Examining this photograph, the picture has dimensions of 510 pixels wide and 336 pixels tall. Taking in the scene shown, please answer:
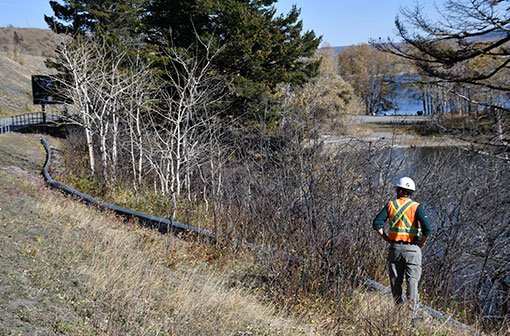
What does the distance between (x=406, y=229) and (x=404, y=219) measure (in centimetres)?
15

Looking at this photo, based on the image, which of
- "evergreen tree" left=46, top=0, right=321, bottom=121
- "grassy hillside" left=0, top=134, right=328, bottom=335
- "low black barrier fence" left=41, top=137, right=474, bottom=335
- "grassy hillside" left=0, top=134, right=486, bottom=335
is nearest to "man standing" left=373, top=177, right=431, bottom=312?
A: "low black barrier fence" left=41, top=137, right=474, bottom=335

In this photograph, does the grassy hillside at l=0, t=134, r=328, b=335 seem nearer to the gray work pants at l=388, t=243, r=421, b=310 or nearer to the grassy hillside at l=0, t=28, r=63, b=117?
the gray work pants at l=388, t=243, r=421, b=310

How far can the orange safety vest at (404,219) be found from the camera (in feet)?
20.7

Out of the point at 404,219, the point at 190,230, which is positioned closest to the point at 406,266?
the point at 404,219

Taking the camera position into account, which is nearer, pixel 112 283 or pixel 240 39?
pixel 112 283

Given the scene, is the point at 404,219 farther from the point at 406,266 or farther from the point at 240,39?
the point at 240,39

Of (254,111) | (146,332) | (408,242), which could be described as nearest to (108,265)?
(146,332)

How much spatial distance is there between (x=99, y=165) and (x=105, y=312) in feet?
44.9

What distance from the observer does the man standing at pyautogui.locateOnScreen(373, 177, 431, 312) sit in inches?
247

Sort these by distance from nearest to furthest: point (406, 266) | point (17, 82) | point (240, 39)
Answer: point (406, 266)
point (240, 39)
point (17, 82)

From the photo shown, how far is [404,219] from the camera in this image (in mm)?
6301

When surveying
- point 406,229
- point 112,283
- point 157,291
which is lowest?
point 157,291

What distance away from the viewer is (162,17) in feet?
76.2

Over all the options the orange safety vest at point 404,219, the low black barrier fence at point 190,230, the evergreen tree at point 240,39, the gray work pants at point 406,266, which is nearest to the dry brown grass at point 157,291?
the low black barrier fence at point 190,230
